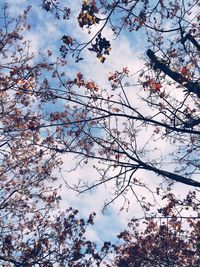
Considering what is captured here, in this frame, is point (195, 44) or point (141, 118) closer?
point (141, 118)

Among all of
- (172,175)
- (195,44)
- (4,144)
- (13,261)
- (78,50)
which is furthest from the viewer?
(4,144)

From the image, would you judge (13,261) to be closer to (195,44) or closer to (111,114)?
(111,114)

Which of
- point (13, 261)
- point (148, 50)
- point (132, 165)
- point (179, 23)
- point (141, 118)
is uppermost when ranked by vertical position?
point (148, 50)

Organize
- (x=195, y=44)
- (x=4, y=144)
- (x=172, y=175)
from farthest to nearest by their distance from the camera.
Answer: (x=4, y=144) < (x=195, y=44) < (x=172, y=175)

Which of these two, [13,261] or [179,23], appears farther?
[13,261]

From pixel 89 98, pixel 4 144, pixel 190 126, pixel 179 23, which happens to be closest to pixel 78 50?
pixel 89 98

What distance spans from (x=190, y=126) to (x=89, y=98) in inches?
84.6

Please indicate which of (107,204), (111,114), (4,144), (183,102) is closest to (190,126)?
(183,102)

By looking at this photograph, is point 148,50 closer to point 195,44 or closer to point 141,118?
point 195,44

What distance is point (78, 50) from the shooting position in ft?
17.1

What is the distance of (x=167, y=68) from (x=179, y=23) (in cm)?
116

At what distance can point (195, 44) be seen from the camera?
7078mm

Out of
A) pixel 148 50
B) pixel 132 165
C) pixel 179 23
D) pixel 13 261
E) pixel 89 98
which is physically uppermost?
pixel 148 50

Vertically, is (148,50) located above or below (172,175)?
above
